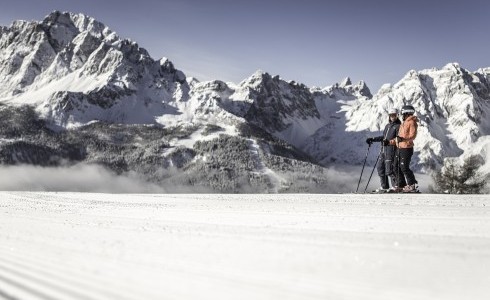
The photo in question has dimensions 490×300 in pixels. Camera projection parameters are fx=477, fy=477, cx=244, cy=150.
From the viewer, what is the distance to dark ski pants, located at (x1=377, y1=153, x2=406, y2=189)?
1602cm

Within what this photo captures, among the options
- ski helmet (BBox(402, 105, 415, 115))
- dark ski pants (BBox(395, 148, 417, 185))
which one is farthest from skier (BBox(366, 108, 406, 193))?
dark ski pants (BBox(395, 148, 417, 185))

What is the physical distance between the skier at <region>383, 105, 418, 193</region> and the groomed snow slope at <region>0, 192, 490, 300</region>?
6795 millimetres

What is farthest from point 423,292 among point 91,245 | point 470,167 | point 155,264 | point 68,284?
point 470,167

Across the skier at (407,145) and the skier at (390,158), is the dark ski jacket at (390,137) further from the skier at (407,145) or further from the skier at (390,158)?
the skier at (407,145)

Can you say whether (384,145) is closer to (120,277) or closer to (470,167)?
(120,277)

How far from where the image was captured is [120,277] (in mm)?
4340

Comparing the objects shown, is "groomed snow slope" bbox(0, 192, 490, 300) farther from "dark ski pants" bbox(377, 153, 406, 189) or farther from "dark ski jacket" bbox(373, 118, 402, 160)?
"dark ski jacket" bbox(373, 118, 402, 160)

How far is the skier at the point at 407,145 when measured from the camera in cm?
1498

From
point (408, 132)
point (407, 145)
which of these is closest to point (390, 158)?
point (407, 145)

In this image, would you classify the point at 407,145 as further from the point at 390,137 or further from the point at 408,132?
the point at 390,137

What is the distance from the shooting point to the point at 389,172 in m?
16.3

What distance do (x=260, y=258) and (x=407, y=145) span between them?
1165 centimetres

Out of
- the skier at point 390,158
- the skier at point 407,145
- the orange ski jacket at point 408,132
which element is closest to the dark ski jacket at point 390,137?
the skier at point 390,158

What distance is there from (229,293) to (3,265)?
3.03 meters
